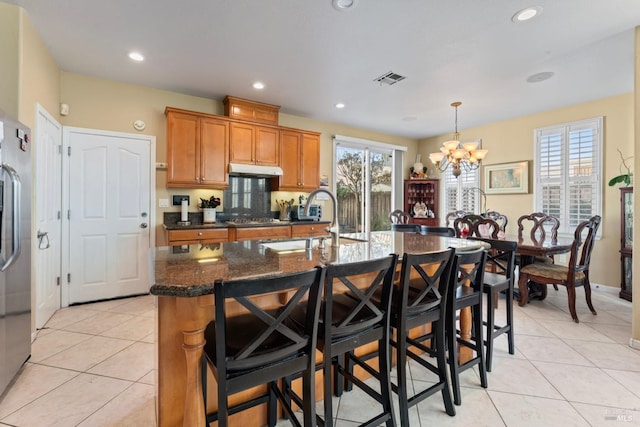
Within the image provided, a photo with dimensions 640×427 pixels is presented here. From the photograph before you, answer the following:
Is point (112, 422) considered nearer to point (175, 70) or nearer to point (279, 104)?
point (175, 70)

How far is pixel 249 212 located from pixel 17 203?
9.15 ft

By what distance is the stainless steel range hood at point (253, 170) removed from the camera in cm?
399

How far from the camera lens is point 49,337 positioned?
260 centimetres

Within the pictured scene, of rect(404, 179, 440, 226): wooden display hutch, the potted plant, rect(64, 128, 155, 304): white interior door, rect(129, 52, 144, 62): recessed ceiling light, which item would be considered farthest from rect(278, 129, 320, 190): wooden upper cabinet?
rect(404, 179, 440, 226): wooden display hutch

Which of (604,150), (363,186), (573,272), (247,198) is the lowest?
(573,272)

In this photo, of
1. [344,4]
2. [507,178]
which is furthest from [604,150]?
[344,4]

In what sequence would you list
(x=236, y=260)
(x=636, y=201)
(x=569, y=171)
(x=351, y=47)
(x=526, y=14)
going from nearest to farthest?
(x=236, y=260) → (x=526, y=14) → (x=636, y=201) → (x=351, y=47) → (x=569, y=171)

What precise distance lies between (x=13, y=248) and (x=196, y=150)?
2.22 m

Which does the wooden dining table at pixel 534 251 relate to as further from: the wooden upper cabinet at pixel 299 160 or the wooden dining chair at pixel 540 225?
the wooden upper cabinet at pixel 299 160

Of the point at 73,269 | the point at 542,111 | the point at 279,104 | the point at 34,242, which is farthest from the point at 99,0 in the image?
the point at 542,111

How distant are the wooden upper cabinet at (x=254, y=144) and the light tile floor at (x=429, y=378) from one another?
2.32 metres

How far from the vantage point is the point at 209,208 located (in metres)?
4.07

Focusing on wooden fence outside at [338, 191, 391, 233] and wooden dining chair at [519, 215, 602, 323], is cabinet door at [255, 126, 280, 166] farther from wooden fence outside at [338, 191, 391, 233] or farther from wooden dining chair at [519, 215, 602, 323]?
wooden dining chair at [519, 215, 602, 323]

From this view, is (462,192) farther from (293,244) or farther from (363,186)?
(293,244)
